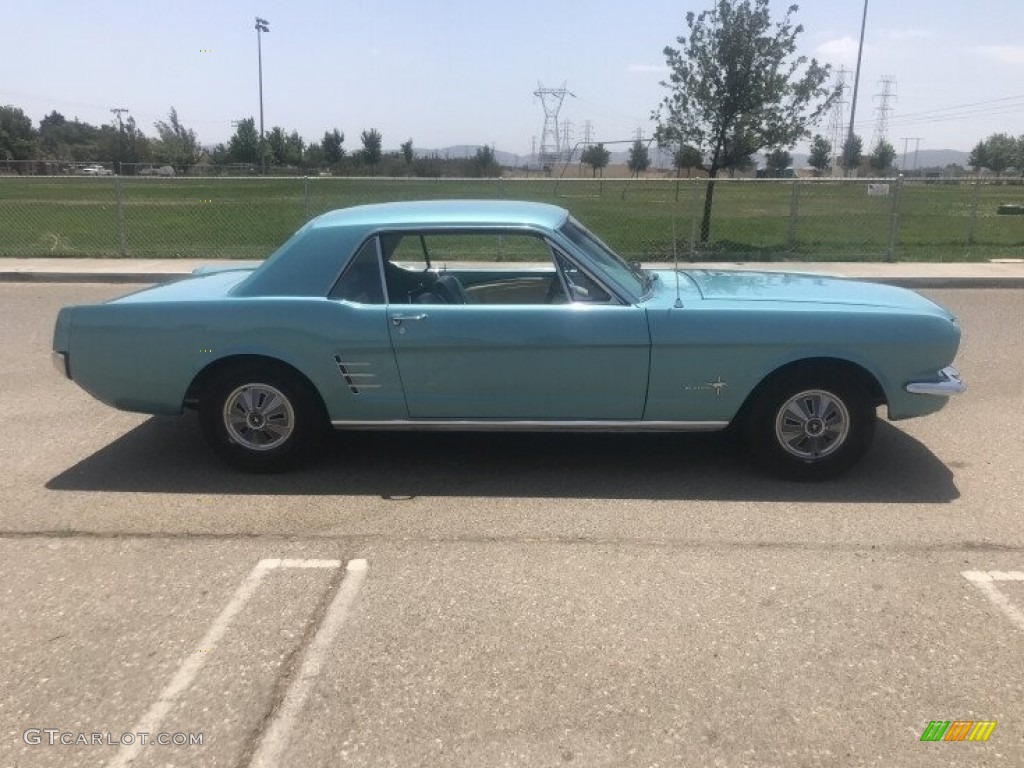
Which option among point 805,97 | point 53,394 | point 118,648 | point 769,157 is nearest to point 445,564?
point 118,648

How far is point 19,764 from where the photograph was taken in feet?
8.94

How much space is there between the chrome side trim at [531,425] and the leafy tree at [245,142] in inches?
2597

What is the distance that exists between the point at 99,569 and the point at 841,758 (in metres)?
3.09

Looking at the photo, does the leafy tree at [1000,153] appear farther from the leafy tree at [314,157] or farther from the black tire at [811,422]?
the black tire at [811,422]

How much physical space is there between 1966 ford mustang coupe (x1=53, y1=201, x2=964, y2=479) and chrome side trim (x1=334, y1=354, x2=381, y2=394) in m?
0.01

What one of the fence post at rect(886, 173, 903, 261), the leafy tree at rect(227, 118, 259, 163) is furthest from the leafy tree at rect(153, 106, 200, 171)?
the fence post at rect(886, 173, 903, 261)

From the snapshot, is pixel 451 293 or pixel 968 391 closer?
pixel 451 293

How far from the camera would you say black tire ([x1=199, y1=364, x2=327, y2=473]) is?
4961mm

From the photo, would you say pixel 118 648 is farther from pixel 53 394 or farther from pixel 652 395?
pixel 53 394

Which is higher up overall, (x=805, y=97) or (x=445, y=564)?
(x=805, y=97)

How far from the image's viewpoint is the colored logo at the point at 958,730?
9.30ft

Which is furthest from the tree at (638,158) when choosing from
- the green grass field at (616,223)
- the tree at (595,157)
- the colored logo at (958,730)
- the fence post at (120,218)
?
the colored logo at (958,730)

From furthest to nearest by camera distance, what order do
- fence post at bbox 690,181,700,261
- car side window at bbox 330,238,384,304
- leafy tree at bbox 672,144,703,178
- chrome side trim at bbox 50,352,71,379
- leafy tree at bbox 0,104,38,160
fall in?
leafy tree at bbox 0,104,38,160
leafy tree at bbox 672,144,703,178
fence post at bbox 690,181,700,261
chrome side trim at bbox 50,352,71,379
car side window at bbox 330,238,384,304

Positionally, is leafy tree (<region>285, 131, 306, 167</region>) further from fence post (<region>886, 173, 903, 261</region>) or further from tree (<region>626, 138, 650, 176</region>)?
fence post (<region>886, 173, 903, 261</region>)
